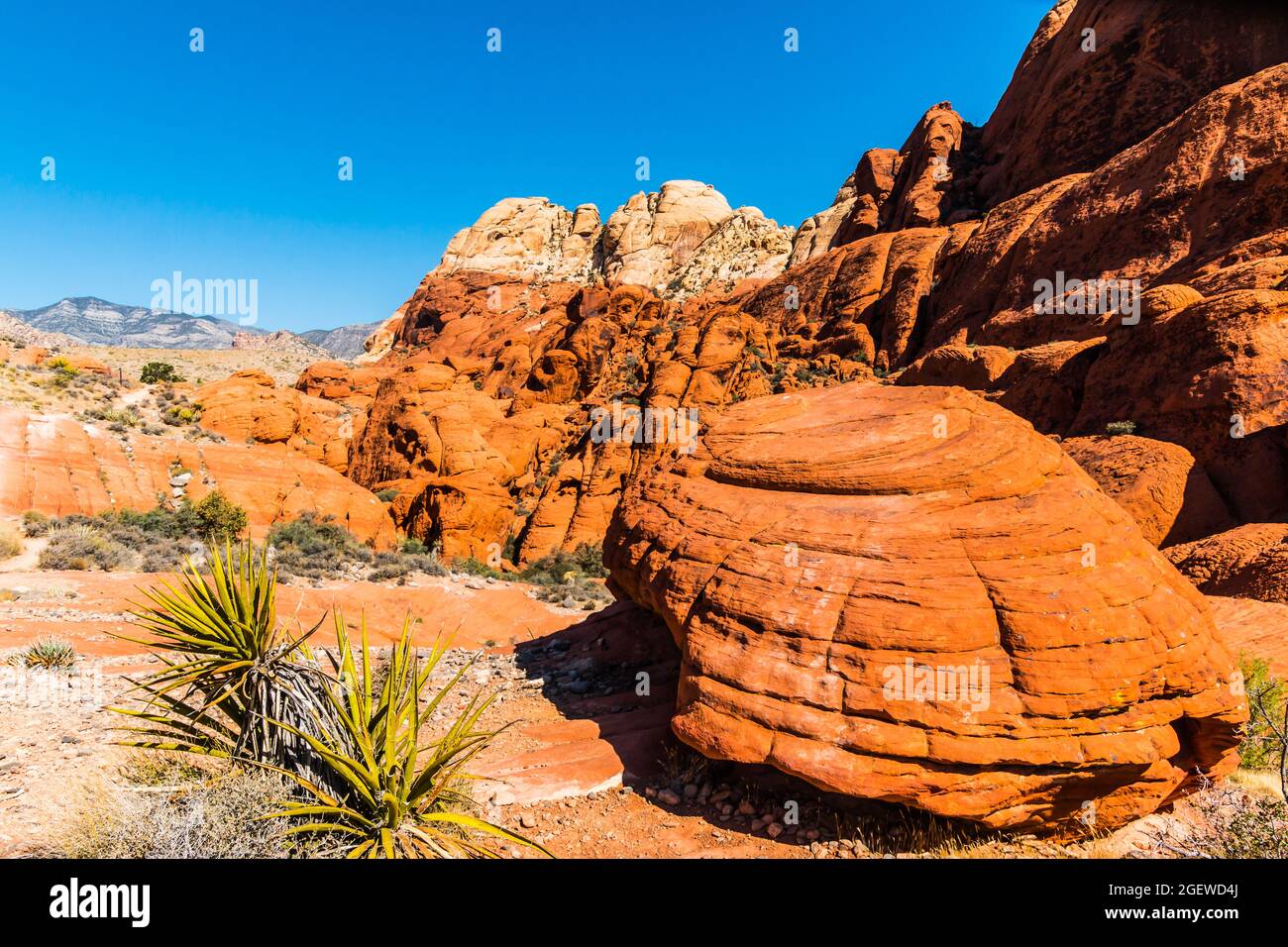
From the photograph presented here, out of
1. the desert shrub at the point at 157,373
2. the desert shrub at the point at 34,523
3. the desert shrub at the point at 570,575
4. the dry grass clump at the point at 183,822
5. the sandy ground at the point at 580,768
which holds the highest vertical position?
the desert shrub at the point at 157,373

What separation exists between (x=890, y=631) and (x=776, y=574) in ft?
3.91

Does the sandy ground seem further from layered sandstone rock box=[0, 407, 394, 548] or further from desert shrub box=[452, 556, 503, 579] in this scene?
desert shrub box=[452, 556, 503, 579]

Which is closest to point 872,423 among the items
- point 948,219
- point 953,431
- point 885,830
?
point 953,431

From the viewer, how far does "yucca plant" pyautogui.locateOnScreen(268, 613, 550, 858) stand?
150 inches

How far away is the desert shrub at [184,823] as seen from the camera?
3.63 metres

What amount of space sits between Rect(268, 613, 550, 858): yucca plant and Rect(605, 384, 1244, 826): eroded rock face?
2.23 m

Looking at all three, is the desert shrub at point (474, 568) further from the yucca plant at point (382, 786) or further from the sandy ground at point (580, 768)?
the yucca plant at point (382, 786)

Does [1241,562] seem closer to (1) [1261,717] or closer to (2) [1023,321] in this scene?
(1) [1261,717]

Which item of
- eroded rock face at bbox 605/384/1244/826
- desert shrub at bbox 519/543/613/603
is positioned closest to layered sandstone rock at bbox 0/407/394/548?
desert shrub at bbox 519/543/613/603

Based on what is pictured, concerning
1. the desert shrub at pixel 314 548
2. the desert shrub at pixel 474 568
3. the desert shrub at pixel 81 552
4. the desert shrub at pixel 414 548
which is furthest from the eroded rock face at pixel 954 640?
the desert shrub at pixel 414 548

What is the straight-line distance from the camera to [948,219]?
38250 mm

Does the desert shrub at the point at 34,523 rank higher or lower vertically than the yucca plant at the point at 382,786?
higher

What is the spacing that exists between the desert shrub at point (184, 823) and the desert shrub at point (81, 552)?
39.1ft

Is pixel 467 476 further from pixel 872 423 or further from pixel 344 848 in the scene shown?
pixel 344 848
